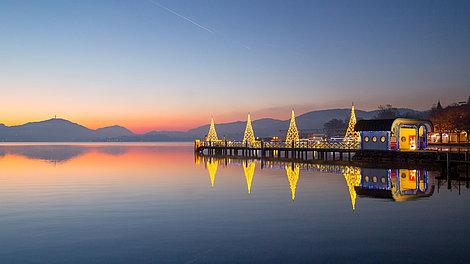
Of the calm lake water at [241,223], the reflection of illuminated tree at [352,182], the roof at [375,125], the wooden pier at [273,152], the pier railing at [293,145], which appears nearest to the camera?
the calm lake water at [241,223]

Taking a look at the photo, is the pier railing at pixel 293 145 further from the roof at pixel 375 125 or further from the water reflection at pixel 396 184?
the water reflection at pixel 396 184

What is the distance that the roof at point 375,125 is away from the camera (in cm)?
5812

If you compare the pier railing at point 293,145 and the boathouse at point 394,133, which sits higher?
the boathouse at point 394,133

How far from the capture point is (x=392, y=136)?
192 ft

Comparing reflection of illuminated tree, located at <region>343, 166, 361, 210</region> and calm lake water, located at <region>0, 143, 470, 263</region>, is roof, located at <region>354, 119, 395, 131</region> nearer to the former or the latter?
reflection of illuminated tree, located at <region>343, 166, 361, 210</region>

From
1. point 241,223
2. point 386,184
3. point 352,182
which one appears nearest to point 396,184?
point 386,184

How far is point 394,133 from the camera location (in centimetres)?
5809

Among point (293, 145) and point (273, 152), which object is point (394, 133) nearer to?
point (293, 145)

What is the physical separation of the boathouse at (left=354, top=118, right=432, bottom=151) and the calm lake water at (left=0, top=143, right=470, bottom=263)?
739 inches

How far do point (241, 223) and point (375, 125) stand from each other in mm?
41941

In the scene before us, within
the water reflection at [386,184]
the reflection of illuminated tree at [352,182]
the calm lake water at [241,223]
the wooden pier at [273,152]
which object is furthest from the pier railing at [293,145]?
the calm lake water at [241,223]

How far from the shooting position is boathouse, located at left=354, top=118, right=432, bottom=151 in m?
58.2

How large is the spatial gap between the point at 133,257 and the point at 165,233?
3.90 m

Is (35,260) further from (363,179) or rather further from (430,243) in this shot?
(363,179)
